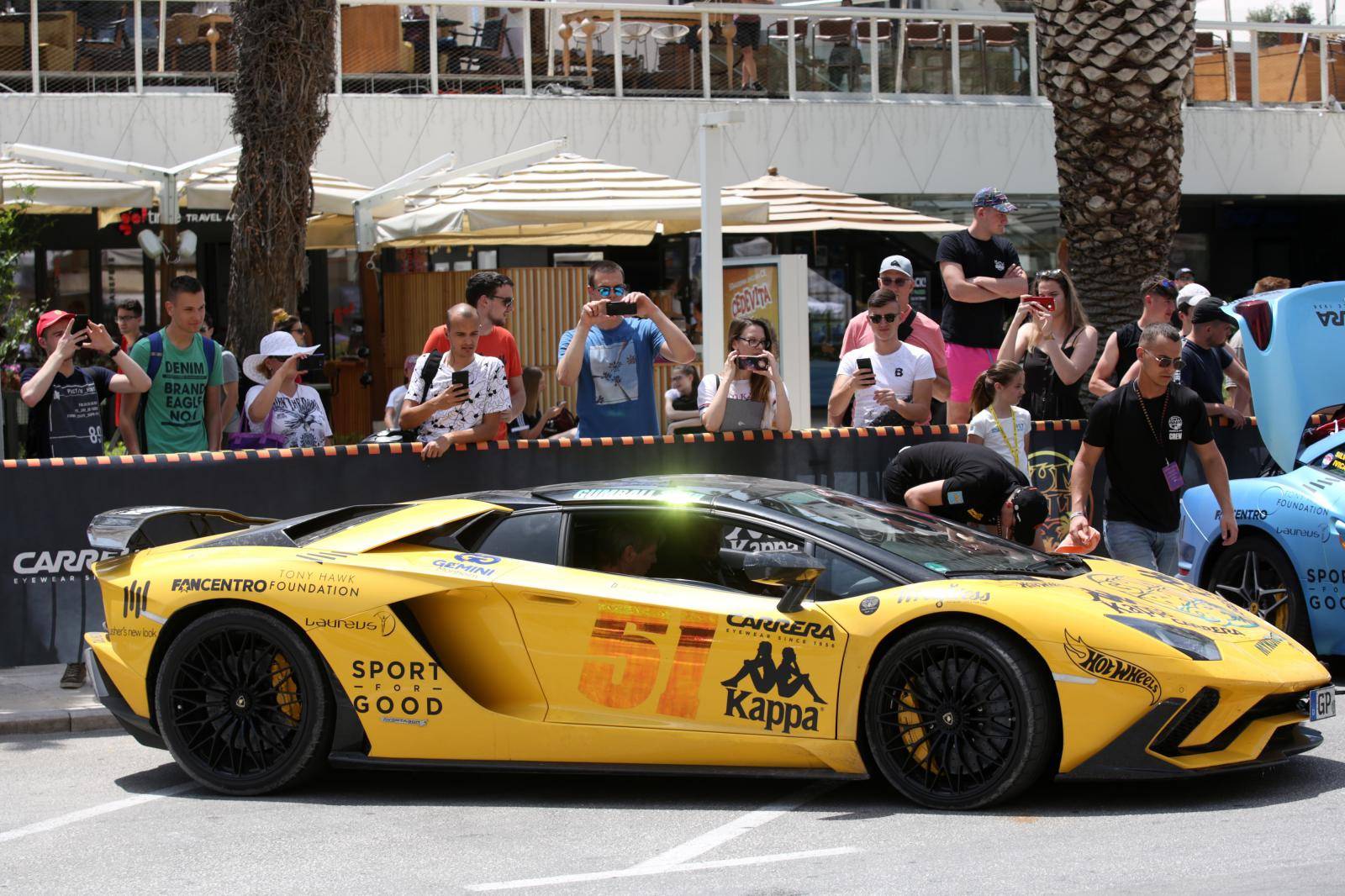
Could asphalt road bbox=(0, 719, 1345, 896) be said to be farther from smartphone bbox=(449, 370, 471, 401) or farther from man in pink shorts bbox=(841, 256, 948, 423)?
man in pink shorts bbox=(841, 256, 948, 423)

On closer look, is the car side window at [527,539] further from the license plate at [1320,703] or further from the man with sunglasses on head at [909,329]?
the man with sunglasses on head at [909,329]

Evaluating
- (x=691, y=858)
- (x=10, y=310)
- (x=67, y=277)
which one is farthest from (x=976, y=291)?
(x=67, y=277)

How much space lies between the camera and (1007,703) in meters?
5.95

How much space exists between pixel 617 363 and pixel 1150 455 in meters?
3.18

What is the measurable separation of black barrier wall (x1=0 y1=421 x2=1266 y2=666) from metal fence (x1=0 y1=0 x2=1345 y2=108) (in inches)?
404

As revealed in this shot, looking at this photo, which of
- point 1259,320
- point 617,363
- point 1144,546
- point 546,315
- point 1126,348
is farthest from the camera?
point 546,315

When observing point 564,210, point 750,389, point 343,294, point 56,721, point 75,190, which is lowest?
point 56,721

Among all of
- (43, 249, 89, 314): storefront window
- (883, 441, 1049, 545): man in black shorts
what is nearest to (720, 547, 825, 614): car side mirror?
(883, 441, 1049, 545): man in black shorts

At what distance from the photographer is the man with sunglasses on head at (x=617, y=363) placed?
1019 cm

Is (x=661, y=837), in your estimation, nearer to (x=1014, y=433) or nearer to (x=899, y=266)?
(x=1014, y=433)

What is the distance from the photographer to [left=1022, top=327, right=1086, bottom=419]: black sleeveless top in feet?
36.7

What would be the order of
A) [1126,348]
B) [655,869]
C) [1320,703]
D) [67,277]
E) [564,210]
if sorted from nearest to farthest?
[655,869] < [1320,703] < [1126,348] < [564,210] < [67,277]

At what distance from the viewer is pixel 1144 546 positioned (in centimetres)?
891

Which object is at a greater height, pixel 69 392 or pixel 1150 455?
pixel 69 392
